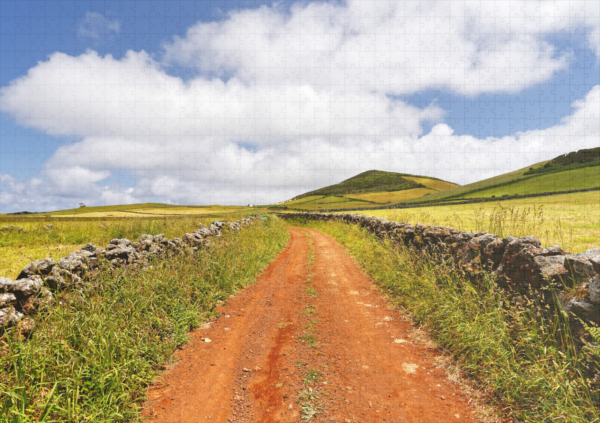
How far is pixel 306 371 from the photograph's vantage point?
15.4 feet

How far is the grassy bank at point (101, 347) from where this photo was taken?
3385 millimetres

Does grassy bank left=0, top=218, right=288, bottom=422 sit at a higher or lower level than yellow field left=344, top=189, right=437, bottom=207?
lower

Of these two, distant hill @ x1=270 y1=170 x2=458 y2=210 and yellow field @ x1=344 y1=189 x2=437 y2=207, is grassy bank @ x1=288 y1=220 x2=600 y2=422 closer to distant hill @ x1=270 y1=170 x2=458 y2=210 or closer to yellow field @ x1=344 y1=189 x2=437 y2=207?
distant hill @ x1=270 y1=170 x2=458 y2=210

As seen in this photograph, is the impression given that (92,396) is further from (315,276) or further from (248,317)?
(315,276)

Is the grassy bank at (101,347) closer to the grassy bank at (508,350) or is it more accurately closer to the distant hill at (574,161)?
the grassy bank at (508,350)

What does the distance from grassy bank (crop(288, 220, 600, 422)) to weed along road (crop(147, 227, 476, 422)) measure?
533 mm

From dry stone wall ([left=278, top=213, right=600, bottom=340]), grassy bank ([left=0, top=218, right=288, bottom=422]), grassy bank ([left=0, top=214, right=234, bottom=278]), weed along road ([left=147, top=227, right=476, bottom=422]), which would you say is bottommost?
weed along road ([left=147, top=227, right=476, bottom=422])

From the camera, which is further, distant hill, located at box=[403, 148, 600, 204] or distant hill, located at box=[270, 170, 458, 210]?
distant hill, located at box=[270, 170, 458, 210]

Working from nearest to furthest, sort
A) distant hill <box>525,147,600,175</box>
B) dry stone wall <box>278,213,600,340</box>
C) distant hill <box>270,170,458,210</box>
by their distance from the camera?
dry stone wall <box>278,213,600,340</box> < distant hill <box>525,147,600,175</box> < distant hill <box>270,170,458,210</box>

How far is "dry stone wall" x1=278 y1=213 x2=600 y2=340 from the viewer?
395 cm

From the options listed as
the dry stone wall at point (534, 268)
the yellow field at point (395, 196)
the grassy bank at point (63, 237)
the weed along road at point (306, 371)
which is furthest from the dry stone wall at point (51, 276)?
the yellow field at point (395, 196)

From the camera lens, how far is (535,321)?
14.9 ft

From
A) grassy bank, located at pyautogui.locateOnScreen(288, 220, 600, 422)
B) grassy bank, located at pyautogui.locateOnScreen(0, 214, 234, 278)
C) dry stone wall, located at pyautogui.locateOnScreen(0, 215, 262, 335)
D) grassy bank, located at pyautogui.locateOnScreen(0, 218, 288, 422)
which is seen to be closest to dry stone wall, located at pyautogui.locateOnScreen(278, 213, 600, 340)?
grassy bank, located at pyautogui.locateOnScreen(288, 220, 600, 422)

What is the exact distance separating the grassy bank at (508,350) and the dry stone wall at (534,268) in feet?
0.93
